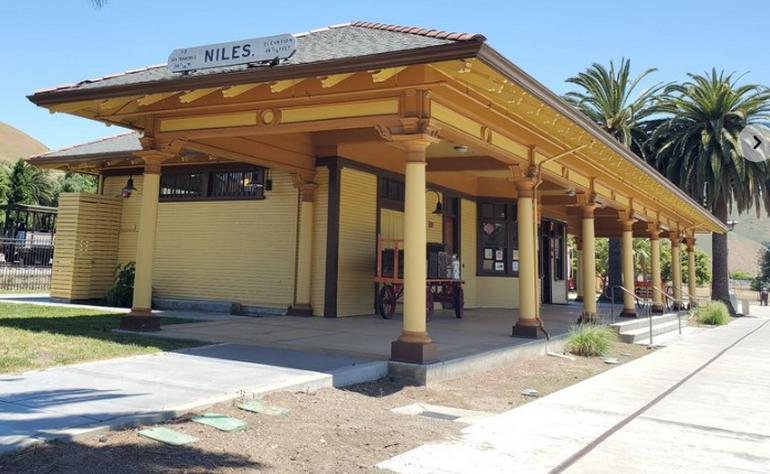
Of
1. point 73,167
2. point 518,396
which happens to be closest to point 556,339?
point 518,396

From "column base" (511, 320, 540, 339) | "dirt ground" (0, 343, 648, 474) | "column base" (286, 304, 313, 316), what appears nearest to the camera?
"dirt ground" (0, 343, 648, 474)

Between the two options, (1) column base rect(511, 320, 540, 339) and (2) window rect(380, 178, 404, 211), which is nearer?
(1) column base rect(511, 320, 540, 339)

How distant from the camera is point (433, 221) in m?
15.8

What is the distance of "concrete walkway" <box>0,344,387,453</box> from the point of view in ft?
14.7

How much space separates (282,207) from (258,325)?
3422 mm

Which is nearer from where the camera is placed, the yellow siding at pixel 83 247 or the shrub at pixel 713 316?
the yellow siding at pixel 83 247

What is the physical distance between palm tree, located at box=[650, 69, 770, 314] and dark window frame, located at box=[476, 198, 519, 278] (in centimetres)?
1368

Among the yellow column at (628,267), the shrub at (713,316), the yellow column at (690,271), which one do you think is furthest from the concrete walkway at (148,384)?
the yellow column at (690,271)

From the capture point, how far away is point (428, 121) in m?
7.55

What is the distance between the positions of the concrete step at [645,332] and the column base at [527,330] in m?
3.86

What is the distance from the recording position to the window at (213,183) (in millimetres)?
14000

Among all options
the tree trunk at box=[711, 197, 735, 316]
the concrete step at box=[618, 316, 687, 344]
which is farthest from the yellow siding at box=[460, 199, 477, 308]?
the tree trunk at box=[711, 197, 735, 316]

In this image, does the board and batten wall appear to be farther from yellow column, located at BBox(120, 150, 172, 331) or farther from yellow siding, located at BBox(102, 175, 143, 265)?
yellow column, located at BBox(120, 150, 172, 331)

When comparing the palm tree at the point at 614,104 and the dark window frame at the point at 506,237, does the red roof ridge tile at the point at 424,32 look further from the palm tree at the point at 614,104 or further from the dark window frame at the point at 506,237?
the palm tree at the point at 614,104
